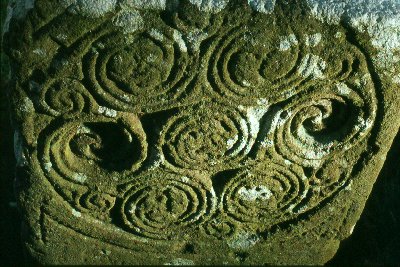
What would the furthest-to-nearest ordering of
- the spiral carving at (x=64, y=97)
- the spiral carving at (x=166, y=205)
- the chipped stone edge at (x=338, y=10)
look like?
the spiral carving at (x=166, y=205), the spiral carving at (x=64, y=97), the chipped stone edge at (x=338, y=10)

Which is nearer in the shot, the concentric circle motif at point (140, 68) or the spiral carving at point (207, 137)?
the concentric circle motif at point (140, 68)

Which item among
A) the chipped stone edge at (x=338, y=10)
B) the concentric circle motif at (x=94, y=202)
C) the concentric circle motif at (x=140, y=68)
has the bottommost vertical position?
the concentric circle motif at (x=94, y=202)

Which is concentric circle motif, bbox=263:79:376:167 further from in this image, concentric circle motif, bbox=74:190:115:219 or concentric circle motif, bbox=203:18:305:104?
concentric circle motif, bbox=74:190:115:219

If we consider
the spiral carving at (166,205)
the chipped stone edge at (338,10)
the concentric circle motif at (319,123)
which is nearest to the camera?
the chipped stone edge at (338,10)

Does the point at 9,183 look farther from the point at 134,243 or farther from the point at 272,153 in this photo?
the point at 272,153

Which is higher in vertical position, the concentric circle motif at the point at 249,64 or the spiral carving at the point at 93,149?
the concentric circle motif at the point at 249,64

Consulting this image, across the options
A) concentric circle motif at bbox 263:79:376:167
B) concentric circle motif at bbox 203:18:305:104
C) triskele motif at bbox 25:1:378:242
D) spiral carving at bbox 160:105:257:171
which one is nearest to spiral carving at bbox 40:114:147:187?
triskele motif at bbox 25:1:378:242

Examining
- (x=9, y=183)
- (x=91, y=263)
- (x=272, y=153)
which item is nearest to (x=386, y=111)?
(x=272, y=153)

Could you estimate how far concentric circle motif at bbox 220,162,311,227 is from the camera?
6.76 ft

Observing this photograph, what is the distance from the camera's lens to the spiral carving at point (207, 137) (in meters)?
1.84

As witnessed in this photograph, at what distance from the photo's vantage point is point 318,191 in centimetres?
215

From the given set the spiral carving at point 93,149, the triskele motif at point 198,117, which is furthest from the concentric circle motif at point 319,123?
the spiral carving at point 93,149

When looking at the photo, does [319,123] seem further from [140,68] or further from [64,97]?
[64,97]

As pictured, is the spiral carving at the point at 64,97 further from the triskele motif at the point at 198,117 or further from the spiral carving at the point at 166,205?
the spiral carving at the point at 166,205
